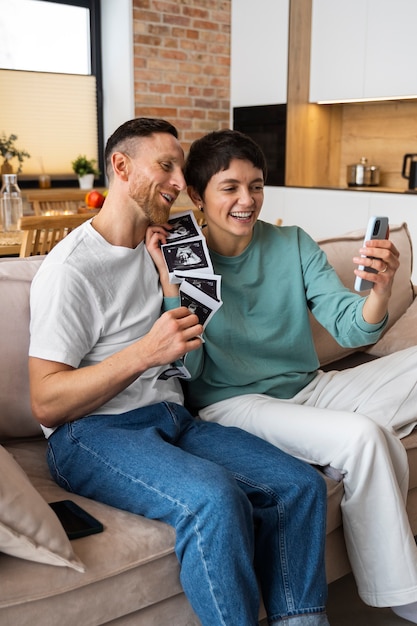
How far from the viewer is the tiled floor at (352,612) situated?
6.02ft

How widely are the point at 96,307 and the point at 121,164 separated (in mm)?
394

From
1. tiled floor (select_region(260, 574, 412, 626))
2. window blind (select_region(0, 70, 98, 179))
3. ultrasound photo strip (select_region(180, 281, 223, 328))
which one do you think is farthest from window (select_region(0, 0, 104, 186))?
tiled floor (select_region(260, 574, 412, 626))

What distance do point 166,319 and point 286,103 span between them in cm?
437

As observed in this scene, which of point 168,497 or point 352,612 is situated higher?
point 168,497

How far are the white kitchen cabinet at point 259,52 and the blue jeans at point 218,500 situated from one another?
4.42 m

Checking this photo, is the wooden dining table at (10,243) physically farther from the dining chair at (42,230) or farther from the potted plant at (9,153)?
the potted plant at (9,153)

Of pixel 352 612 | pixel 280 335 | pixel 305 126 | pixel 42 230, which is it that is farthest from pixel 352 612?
pixel 305 126

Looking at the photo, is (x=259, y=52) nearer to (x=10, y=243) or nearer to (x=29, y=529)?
(x=10, y=243)

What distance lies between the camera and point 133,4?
17.8ft

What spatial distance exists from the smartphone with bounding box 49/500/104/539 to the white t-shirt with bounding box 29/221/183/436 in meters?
0.24

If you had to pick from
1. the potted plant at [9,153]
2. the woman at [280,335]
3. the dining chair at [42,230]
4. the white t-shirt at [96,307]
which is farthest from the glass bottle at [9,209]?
the white t-shirt at [96,307]

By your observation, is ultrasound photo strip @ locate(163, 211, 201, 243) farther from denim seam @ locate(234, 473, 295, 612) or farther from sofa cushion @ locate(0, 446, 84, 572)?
sofa cushion @ locate(0, 446, 84, 572)

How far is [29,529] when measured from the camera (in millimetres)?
1241

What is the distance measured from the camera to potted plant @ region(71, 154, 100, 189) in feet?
18.4
